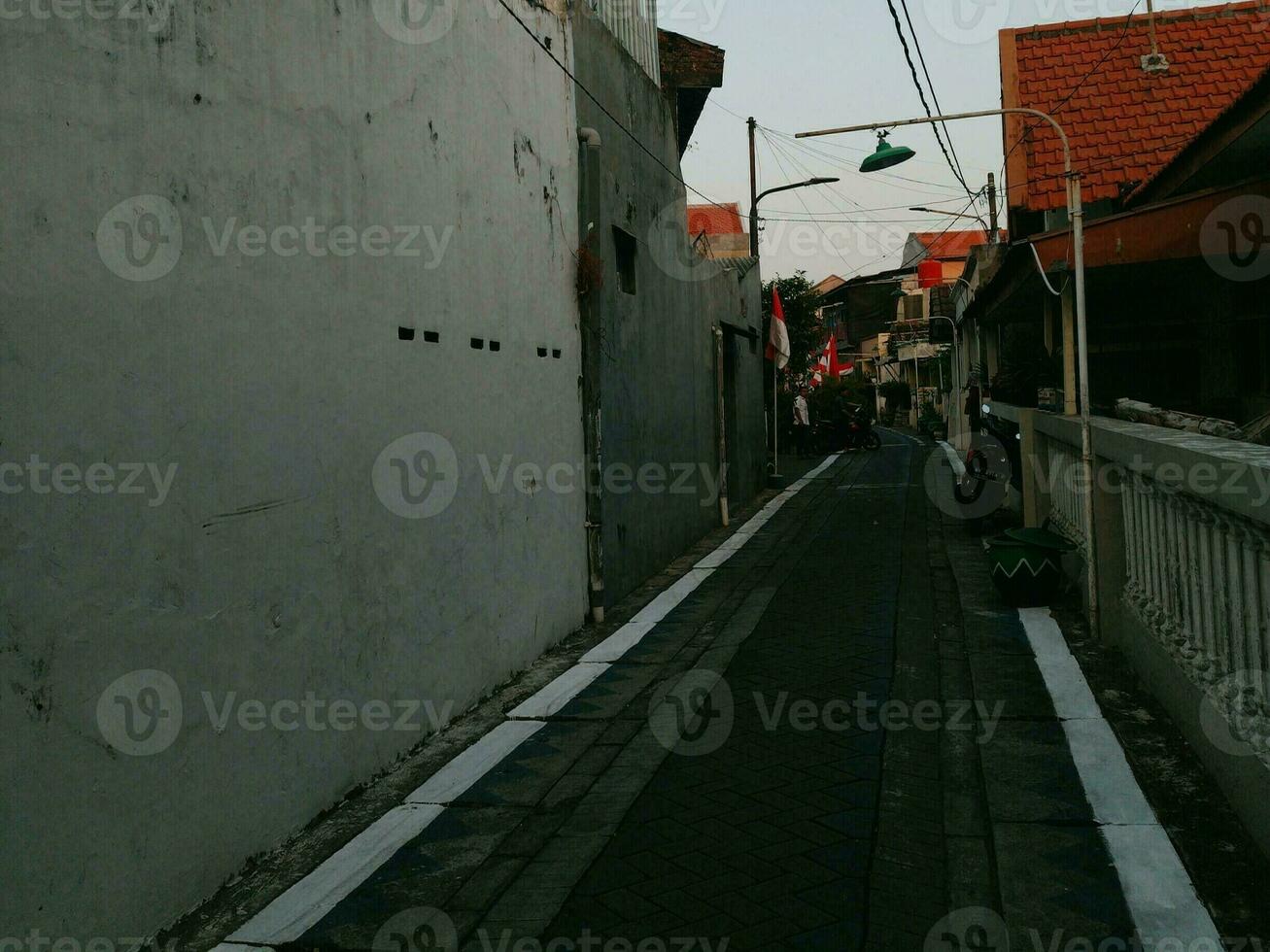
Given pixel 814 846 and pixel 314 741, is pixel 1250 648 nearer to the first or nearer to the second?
pixel 814 846

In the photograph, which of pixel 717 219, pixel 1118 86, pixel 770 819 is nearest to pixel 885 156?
pixel 1118 86

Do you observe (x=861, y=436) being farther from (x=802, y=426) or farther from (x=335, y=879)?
(x=335, y=879)

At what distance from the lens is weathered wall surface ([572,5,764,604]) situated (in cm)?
973

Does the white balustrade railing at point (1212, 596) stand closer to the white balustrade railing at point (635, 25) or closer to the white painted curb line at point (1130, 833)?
the white painted curb line at point (1130, 833)

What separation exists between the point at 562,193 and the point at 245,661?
5.42 metres

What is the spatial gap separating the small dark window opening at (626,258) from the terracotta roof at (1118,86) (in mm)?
5549

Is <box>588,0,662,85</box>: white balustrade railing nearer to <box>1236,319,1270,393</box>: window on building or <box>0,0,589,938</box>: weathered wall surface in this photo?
<box>0,0,589,938</box>: weathered wall surface

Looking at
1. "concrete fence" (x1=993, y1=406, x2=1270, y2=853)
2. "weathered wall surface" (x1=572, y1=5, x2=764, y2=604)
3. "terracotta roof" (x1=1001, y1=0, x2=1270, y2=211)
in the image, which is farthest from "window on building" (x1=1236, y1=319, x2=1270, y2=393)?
"weathered wall surface" (x1=572, y1=5, x2=764, y2=604)

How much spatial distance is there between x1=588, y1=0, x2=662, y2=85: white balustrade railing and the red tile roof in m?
46.3

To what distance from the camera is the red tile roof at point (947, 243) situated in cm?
5841

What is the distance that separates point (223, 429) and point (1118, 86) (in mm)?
14332

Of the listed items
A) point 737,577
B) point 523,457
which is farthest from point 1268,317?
point 523,457

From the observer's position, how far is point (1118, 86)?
1511 cm

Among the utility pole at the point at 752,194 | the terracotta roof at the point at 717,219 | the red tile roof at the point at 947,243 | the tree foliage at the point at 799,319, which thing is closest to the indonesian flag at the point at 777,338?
the utility pole at the point at 752,194
